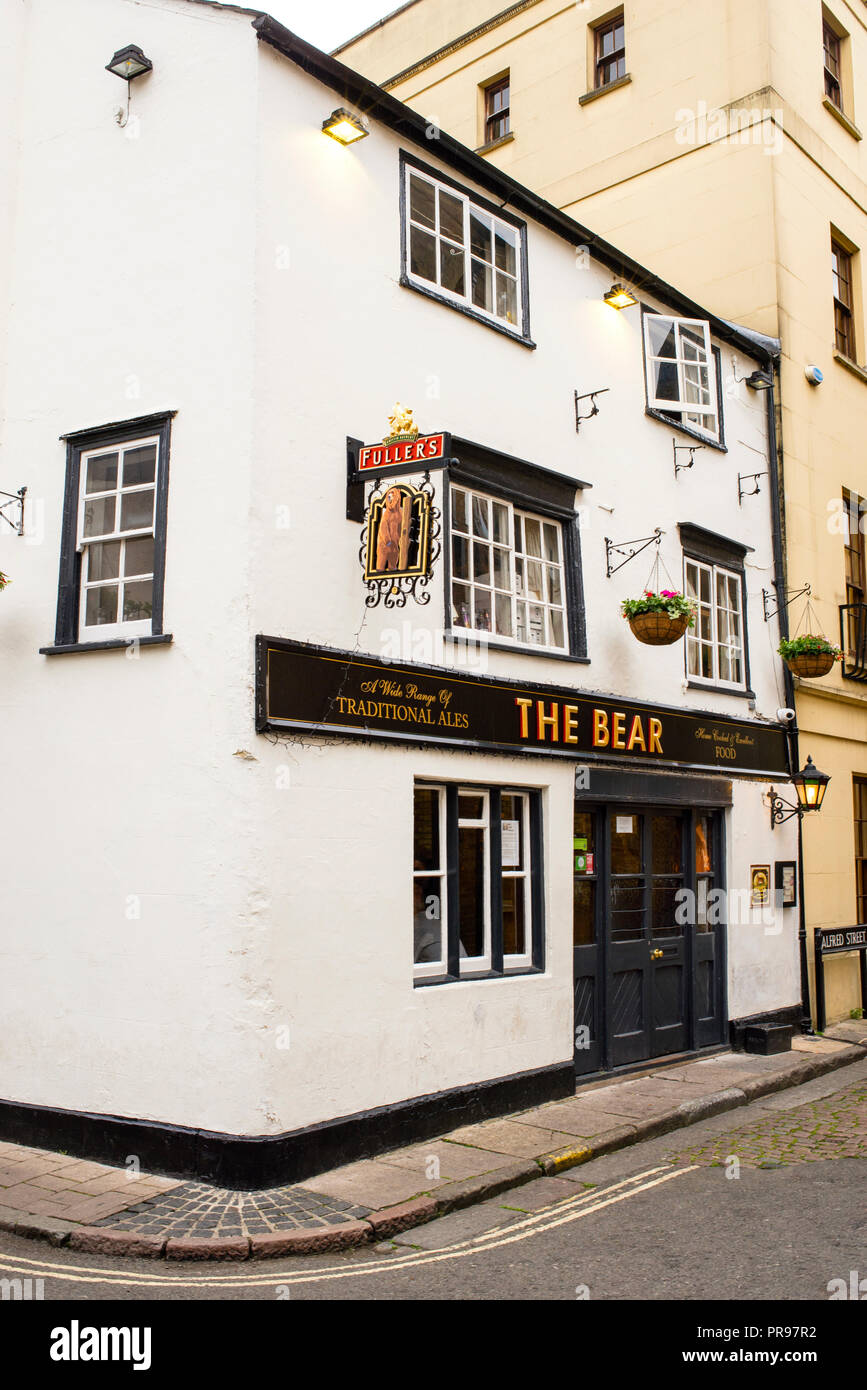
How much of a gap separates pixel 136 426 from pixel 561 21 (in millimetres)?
12901

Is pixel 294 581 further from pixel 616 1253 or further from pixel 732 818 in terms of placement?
pixel 732 818

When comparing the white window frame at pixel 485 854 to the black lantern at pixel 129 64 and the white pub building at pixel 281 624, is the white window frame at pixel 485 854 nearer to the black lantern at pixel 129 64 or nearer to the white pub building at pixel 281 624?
the white pub building at pixel 281 624

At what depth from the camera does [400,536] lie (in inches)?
301

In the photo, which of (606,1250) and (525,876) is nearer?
(606,1250)

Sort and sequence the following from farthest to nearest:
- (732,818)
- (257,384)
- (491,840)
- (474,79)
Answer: (474,79), (732,818), (491,840), (257,384)

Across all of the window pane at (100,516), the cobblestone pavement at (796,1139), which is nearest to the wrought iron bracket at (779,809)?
the cobblestone pavement at (796,1139)

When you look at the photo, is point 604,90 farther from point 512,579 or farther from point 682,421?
point 512,579

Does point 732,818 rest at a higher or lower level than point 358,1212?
higher

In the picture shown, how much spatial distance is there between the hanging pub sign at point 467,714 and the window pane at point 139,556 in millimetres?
1318

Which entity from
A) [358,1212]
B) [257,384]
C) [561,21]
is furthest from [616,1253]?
[561,21]

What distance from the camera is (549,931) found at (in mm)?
9617

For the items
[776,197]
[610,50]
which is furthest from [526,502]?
[610,50]

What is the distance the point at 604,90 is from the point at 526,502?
31.6 ft

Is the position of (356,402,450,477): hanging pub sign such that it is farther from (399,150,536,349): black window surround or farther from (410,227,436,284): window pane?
(410,227,436,284): window pane
